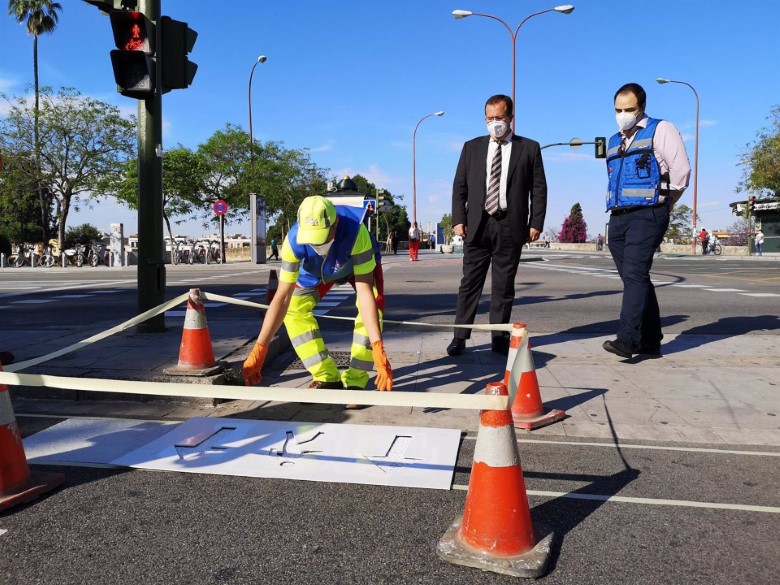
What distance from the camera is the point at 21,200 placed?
37906 millimetres

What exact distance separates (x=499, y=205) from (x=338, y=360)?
2.01 metres

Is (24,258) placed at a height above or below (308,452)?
above

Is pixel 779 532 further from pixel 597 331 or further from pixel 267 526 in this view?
pixel 597 331

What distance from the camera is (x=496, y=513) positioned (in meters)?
2.20

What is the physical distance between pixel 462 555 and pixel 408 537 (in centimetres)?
27

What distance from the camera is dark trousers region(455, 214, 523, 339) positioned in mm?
5508

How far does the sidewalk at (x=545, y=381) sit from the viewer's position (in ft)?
12.5

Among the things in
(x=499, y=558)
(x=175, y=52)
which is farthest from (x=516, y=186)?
(x=499, y=558)

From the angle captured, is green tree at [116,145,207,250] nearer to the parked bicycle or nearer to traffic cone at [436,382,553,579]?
the parked bicycle

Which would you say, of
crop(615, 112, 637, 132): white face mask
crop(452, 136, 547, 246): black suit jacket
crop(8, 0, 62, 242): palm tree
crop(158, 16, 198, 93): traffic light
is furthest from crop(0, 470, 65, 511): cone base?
crop(8, 0, 62, 242): palm tree

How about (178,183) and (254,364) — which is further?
A: (178,183)

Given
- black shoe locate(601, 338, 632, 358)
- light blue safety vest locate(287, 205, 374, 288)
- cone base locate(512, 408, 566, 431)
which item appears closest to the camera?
cone base locate(512, 408, 566, 431)

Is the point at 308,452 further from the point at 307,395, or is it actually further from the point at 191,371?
the point at 191,371

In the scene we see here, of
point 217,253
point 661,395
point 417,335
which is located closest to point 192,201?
point 217,253
